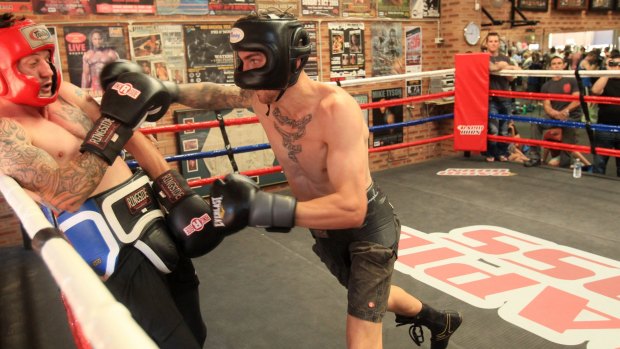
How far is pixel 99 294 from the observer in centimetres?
72

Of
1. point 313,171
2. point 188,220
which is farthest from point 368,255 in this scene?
point 188,220

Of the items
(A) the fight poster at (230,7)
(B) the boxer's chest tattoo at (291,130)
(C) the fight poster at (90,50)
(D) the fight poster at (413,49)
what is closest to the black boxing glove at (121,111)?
(B) the boxer's chest tattoo at (291,130)

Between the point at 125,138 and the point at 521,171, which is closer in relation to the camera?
the point at 125,138

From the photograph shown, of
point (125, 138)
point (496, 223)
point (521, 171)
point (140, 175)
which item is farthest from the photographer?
point (521, 171)

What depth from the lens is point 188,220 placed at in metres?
1.59

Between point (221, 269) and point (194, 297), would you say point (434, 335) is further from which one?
point (221, 269)

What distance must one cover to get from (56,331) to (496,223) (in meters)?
2.88

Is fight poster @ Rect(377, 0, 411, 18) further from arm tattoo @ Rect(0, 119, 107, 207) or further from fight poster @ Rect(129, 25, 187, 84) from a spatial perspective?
arm tattoo @ Rect(0, 119, 107, 207)

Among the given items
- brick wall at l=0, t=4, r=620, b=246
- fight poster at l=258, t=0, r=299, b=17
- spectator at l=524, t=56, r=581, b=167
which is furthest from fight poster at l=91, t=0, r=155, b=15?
spectator at l=524, t=56, r=581, b=167

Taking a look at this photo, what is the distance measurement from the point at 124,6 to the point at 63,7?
0.48 meters

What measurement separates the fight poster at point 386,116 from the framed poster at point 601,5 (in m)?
5.39

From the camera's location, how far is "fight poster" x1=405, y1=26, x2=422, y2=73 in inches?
243

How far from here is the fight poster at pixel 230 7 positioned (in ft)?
15.5

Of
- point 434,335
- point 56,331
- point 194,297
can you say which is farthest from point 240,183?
point 56,331
